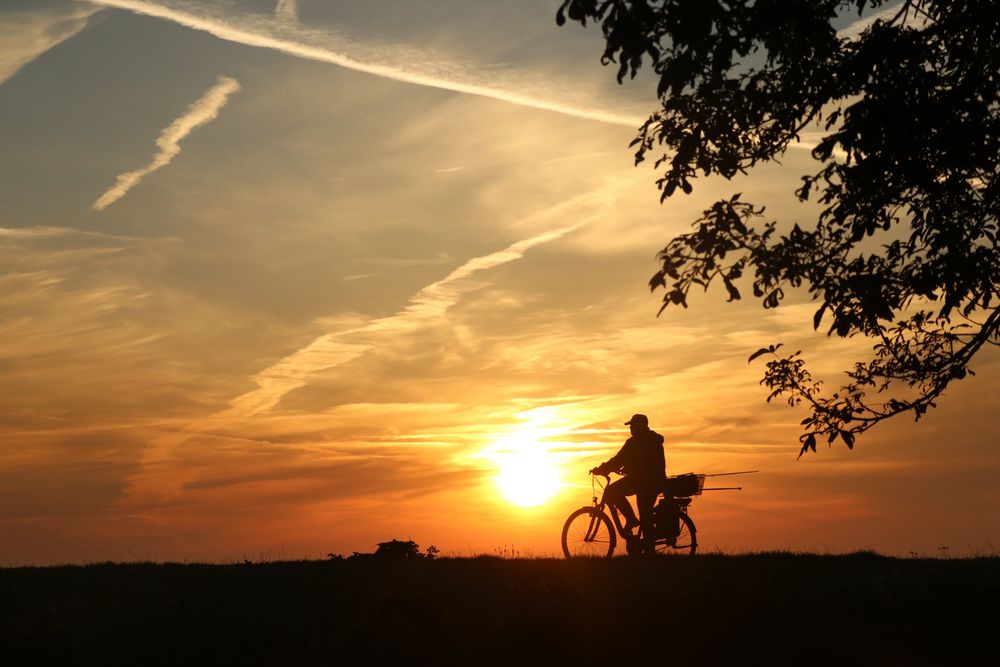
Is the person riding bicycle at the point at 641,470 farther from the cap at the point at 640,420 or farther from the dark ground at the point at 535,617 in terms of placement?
the dark ground at the point at 535,617

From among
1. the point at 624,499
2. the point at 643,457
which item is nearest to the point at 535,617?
the point at 643,457

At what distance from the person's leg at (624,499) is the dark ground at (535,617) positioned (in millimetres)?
2927

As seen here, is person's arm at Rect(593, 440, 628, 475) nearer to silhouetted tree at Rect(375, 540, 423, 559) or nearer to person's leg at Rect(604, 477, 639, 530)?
person's leg at Rect(604, 477, 639, 530)

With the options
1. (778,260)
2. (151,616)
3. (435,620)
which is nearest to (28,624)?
(151,616)

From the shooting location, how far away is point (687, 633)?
14656mm

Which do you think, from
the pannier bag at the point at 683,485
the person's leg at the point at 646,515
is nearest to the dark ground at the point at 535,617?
the person's leg at the point at 646,515

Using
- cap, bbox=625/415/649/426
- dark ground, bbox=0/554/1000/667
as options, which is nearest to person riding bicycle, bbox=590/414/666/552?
cap, bbox=625/415/649/426

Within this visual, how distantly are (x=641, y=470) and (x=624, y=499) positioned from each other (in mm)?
820

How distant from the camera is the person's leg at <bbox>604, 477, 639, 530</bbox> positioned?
21.9 meters

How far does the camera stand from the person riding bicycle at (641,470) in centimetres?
2159

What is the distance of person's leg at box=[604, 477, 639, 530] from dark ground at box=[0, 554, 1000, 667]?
2.93 metres

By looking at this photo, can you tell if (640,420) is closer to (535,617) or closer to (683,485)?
(683,485)

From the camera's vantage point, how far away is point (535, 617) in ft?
50.1

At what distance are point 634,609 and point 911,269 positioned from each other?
6608 millimetres
